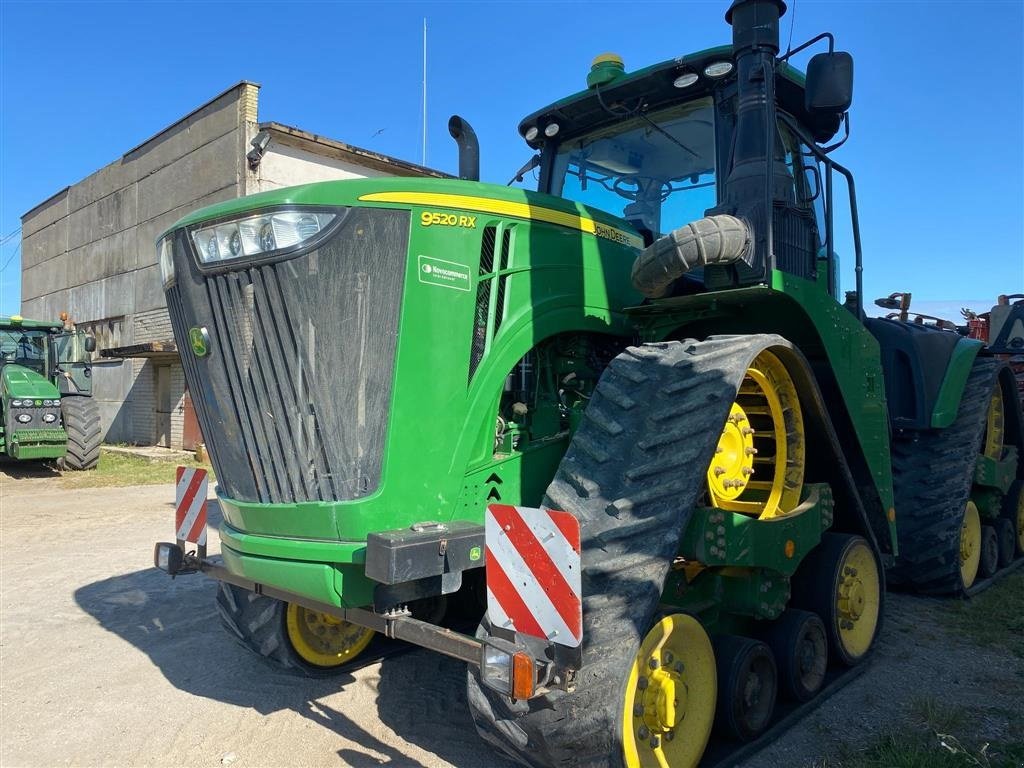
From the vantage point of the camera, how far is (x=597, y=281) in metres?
3.68

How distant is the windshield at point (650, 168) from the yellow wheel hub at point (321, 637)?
280 centimetres

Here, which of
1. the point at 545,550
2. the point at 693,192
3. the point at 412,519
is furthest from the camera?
the point at 693,192

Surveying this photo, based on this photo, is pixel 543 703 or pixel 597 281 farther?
pixel 597 281

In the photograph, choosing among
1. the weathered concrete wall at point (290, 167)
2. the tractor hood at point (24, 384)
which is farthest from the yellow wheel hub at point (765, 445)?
the tractor hood at point (24, 384)

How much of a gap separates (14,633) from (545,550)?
4445 mm

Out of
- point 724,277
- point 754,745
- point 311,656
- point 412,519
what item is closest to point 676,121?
point 724,277

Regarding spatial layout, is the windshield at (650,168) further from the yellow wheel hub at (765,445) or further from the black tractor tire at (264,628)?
the black tractor tire at (264,628)

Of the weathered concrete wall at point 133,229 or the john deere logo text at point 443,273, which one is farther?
the weathered concrete wall at point 133,229

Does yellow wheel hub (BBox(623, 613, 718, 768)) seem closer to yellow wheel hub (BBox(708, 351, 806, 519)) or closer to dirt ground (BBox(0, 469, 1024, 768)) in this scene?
dirt ground (BBox(0, 469, 1024, 768))

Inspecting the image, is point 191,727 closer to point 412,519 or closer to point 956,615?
point 412,519

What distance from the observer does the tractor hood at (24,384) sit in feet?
42.6

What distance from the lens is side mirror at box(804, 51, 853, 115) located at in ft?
11.2

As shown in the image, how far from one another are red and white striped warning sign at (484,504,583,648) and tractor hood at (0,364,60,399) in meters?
13.3

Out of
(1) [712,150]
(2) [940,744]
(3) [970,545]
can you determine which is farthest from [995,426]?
(2) [940,744]
